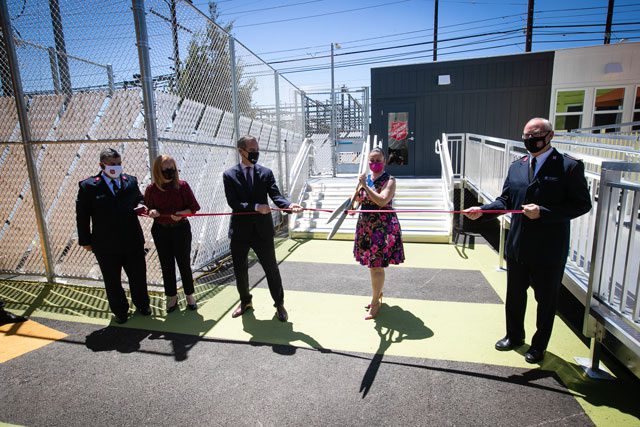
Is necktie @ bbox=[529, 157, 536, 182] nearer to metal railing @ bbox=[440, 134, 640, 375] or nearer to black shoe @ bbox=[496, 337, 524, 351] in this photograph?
metal railing @ bbox=[440, 134, 640, 375]

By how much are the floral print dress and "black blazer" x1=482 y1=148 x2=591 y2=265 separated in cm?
104

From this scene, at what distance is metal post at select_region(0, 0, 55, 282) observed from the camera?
4.40 meters

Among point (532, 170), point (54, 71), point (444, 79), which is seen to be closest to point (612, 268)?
point (532, 170)

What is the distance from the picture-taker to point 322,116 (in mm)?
12023

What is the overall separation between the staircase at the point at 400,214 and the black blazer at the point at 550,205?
4052mm

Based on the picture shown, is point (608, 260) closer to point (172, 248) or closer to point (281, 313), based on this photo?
point (281, 313)

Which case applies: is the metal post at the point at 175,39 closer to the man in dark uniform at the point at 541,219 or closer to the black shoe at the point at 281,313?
the black shoe at the point at 281,313

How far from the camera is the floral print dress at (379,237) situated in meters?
3.48

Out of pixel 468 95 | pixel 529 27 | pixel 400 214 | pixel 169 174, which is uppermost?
pixel 529 27

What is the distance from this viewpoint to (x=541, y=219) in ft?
8.60

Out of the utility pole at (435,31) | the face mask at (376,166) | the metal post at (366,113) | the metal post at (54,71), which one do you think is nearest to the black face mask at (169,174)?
the face mask at (376,166)

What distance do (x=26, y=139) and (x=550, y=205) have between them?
6.02 metres

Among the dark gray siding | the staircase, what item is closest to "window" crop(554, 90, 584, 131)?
the dark gray siding

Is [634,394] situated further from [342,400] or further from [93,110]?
[93,110]
